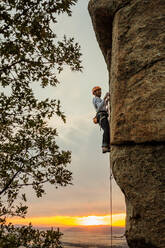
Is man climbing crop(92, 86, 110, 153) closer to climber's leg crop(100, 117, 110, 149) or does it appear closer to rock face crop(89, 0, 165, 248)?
climber's leg crop(100, 117, 110, 149)

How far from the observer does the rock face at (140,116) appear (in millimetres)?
6047

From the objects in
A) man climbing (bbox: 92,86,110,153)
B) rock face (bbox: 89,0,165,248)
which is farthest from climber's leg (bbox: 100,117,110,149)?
rock face (bbox: 89,0,165,248)

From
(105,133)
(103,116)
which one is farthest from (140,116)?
(103,116)

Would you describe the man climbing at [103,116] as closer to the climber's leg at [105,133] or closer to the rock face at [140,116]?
the climber's leg at [105,133]

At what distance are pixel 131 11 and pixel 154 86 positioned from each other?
2.37 meters

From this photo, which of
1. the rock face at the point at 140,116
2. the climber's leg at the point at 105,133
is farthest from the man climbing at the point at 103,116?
the rock face at the point at 140,116

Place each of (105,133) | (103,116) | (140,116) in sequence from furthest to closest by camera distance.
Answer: (103,116), (105,133), (140,116)

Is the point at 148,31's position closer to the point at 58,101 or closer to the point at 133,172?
the point at 133,172

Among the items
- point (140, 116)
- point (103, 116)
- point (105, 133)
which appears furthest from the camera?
point (103, 116)

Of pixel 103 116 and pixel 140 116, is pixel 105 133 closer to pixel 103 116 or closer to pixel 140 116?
pixel 103 116

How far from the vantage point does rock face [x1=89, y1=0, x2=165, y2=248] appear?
605 centimetres

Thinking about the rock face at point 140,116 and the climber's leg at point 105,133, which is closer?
the rock face at point 140,116

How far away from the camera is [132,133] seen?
646 cm

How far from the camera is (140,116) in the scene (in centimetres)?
632
